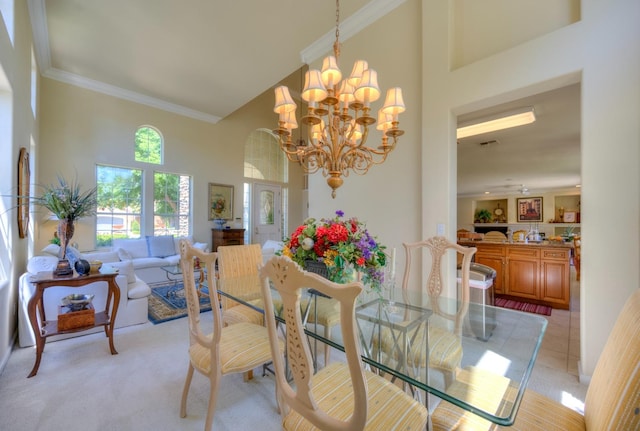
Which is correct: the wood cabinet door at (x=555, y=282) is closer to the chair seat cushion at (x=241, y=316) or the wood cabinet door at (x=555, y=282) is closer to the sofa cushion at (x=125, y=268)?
the chair seat cushion at (x=241, y=316)

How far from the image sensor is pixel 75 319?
2.28 m

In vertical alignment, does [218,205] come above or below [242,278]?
above

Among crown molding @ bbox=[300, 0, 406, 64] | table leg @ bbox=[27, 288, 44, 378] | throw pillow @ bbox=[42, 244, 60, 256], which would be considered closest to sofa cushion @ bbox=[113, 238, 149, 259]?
throw pillow @ bbox=[42, 244, 60, 256]

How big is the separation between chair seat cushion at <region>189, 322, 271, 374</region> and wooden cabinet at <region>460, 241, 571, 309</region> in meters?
3.93

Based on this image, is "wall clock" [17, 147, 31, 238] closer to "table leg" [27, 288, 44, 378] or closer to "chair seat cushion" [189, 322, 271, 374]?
"table leg" [27, 288, 44, 378]

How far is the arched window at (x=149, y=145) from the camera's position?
556 cm

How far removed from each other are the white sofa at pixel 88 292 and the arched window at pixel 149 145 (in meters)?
3.34

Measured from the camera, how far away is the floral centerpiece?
1535 millimetres

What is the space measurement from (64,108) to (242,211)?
12.6ft

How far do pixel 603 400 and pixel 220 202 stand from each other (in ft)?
22.1

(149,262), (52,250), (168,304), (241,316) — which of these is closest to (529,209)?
(241,316)

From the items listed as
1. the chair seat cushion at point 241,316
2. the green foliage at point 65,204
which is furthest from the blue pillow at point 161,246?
the chair seat cushion at point 241,316

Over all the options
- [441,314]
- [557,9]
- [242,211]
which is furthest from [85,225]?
[557,9]

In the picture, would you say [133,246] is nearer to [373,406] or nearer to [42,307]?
[42,307]
